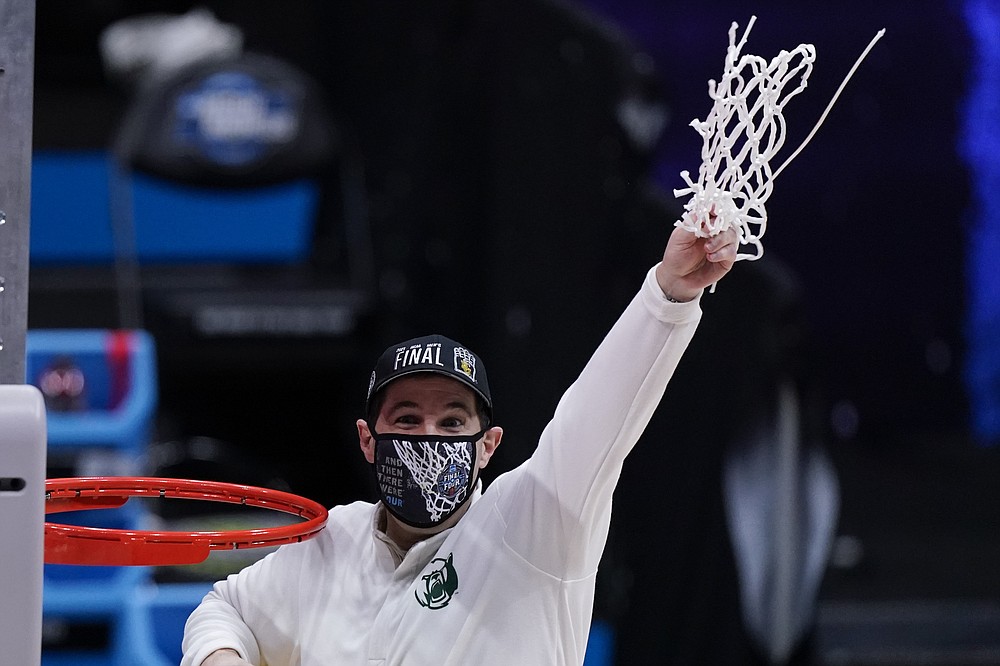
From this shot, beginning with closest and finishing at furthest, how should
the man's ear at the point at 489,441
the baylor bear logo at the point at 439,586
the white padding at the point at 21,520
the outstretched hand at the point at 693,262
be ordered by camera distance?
the white padding at the point at 21,520, the outstretched hand at the point at 693,262, the baylor bear logo at the point at 439,586, the man's ear at the point at 489,441

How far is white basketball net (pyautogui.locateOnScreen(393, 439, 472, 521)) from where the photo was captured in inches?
80.0

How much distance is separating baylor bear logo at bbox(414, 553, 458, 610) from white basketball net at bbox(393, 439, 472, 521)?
0.08 m

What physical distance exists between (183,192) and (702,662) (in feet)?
7.87

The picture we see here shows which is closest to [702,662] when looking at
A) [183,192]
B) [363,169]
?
[363,169]

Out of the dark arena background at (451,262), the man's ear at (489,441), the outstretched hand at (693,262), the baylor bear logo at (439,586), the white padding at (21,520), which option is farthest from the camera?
the dark arena background at (451,262)

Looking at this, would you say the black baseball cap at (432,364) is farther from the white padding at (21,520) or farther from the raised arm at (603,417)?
the white padding at (21,520)

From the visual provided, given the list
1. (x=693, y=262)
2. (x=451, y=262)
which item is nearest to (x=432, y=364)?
(x=693, y=262)

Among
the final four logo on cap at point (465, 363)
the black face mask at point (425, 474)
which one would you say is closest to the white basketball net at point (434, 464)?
the black face mask at point (425, 474)

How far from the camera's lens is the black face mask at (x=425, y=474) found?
2.03 metres

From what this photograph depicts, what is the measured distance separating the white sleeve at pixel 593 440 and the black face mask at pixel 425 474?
8cm

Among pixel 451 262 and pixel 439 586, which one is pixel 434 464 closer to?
pixel 439 586

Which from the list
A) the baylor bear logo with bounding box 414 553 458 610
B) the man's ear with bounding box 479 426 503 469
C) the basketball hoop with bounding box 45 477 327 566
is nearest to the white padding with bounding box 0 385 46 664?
the basketball hoop with bounding box 45 477 327 566

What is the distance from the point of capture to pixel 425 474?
2031 mm

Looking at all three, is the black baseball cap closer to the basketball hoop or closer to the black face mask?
the black face mask
